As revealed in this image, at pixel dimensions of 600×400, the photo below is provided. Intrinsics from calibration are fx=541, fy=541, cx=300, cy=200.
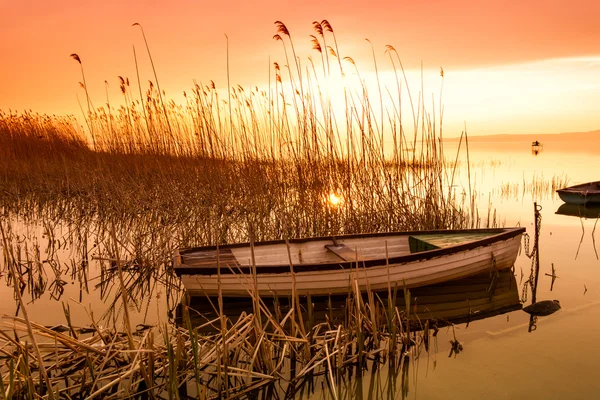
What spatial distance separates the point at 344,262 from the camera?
193 inches

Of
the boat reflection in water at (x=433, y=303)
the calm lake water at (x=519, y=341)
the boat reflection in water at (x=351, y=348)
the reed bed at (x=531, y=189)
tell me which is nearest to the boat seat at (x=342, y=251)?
the boat reflection in water at (x=433, y=303)

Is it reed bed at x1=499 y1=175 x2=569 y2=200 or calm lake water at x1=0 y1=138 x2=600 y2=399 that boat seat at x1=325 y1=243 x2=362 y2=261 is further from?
reed bed at x1=499 y1=175 x2=569 y2=200

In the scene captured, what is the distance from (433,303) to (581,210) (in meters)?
7.11

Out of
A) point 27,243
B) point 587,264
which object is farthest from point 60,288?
A: point 587,264

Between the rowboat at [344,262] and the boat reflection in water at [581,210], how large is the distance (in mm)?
5362

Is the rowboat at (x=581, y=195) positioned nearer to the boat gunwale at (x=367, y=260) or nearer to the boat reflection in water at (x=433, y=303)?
the boat gunwale at (x=367, y=260)

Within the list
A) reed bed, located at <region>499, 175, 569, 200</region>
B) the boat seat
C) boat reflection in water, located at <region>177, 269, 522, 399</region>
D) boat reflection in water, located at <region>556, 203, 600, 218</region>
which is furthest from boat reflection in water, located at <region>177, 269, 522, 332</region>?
reed bed, located at <region>499, 175, 569, 200</region>

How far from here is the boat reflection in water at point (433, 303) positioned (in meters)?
4.76

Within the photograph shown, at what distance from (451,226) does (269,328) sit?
381 cm

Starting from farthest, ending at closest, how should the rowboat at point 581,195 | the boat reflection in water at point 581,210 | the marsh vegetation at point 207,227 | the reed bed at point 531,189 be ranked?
the reed bed at point 531,189 < the rowboat at point 581,195 < the boat reflection in water at point 581,210 < the marsh vegetation at point 207,227

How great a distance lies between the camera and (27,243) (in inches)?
269

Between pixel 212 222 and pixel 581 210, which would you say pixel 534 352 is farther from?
pixel 581 210

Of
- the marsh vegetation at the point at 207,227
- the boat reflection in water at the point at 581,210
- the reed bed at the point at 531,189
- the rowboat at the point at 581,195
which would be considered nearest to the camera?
the marsh vegetation at the point at 207,227

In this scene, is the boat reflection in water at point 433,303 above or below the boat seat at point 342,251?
below
